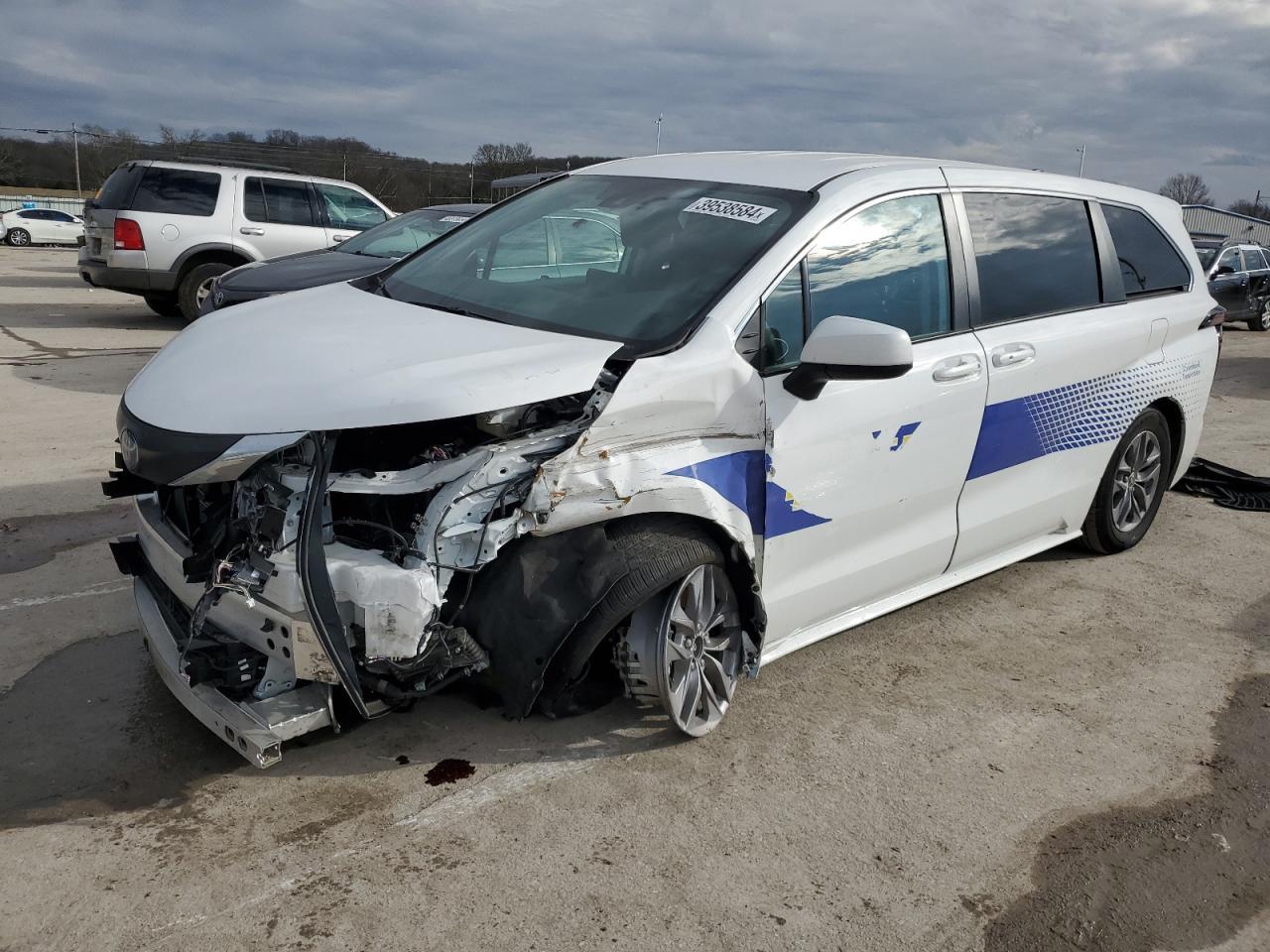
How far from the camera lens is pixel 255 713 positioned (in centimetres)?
291

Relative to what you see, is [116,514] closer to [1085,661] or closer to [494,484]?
[494,484]

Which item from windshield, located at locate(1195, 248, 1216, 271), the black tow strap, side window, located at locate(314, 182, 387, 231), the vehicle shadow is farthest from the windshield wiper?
windshield, located at locate(1195, 248, 1216, 271)

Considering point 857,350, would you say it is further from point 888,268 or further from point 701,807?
point 701,807

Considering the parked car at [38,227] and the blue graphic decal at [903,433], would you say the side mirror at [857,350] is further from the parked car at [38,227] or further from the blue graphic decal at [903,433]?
the parked car at [38,227]

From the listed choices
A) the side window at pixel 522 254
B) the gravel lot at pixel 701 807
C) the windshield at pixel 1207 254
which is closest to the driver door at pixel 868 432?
the gravel lot at pixel 701 807

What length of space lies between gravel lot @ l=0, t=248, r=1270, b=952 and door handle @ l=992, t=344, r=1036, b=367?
46.8 inches

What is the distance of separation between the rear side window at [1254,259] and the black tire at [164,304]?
57.1 ft

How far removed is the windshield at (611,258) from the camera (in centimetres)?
349

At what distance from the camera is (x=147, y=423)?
305 centimetres

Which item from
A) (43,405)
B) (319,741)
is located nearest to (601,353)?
(319,741)

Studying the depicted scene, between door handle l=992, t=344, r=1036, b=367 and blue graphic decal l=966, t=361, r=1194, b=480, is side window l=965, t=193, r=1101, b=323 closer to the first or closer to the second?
door handle l=992, t=344, r=1036, b=367

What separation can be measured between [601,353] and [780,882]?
5.15ft

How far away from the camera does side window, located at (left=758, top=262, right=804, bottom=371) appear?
11.4 ft

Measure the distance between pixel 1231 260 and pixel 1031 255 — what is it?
1625 centimetres
